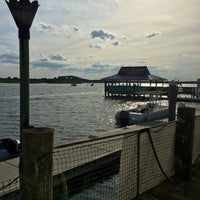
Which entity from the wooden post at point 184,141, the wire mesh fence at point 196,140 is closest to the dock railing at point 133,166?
the wire mesh fence at point 196,140

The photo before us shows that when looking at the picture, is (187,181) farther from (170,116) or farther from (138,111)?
(138,111)

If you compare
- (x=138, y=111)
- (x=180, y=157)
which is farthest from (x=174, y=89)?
(x=138, y=111)

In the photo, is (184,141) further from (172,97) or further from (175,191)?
(172,97)

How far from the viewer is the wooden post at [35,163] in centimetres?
338

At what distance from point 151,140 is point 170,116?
A: 4.22 meters

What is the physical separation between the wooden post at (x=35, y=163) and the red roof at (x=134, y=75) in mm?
57306

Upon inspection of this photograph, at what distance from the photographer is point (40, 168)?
3432 millimetres

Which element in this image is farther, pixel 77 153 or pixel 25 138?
pixel 77 153

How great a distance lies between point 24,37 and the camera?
209 inches

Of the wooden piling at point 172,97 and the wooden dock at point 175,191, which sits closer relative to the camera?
the wooden dock at point 175,191

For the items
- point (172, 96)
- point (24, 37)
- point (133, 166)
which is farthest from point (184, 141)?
point (24, 37)

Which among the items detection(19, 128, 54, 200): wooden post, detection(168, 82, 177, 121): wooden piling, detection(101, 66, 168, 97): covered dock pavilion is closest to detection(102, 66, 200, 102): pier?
detection(101, 66, 168, 97): covered dock pavilion

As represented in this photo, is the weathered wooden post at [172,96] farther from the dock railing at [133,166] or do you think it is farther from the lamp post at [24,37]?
the lamp post at [24,37]

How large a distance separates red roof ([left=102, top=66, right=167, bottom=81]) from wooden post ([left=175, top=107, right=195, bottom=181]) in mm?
54193
